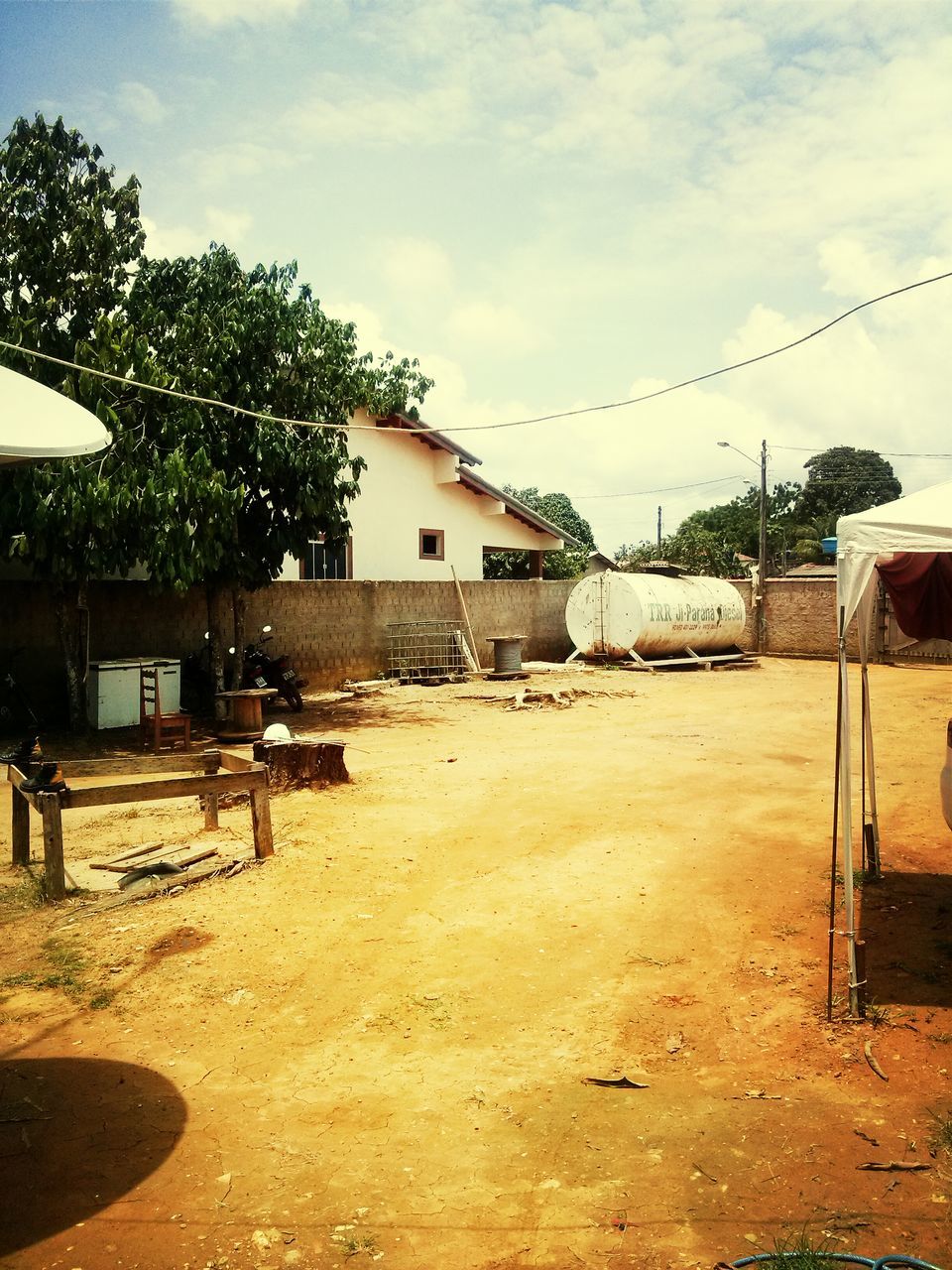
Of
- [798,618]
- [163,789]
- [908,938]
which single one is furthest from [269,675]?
[798,618]

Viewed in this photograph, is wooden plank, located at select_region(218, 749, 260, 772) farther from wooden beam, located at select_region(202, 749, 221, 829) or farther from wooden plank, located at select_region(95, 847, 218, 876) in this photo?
wooden plank, located at select_region(95, 847, 218, 876)

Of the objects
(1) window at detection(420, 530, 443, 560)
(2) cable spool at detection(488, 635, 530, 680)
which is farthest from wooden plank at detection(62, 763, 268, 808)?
(1) window at detection(420, 530, 443, 560)

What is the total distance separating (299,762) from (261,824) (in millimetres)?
2103

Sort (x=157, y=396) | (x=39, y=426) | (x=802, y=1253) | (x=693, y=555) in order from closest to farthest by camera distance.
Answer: (x=802, y=1253), (x=39, y=426), (x=157, y=396), (x=693, y=555)

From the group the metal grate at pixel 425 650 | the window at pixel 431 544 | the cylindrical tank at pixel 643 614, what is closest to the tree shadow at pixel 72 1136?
the metal grate at pixel 425 650

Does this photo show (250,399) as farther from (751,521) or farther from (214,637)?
(751,521)

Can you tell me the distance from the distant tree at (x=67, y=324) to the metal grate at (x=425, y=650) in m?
7.10

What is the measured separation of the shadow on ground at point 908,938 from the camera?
460cm

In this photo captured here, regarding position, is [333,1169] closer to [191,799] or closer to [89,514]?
[191,799]

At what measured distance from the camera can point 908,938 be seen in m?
5.25

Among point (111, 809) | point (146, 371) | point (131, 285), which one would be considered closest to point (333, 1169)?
point (111, 809)

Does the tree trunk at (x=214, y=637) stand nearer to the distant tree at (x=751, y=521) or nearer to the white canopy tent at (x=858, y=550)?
the white canopy tent at (x=858, y=550)

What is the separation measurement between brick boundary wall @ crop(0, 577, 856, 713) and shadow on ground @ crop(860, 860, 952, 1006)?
36.1 ft

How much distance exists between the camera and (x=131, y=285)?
12.5 m
